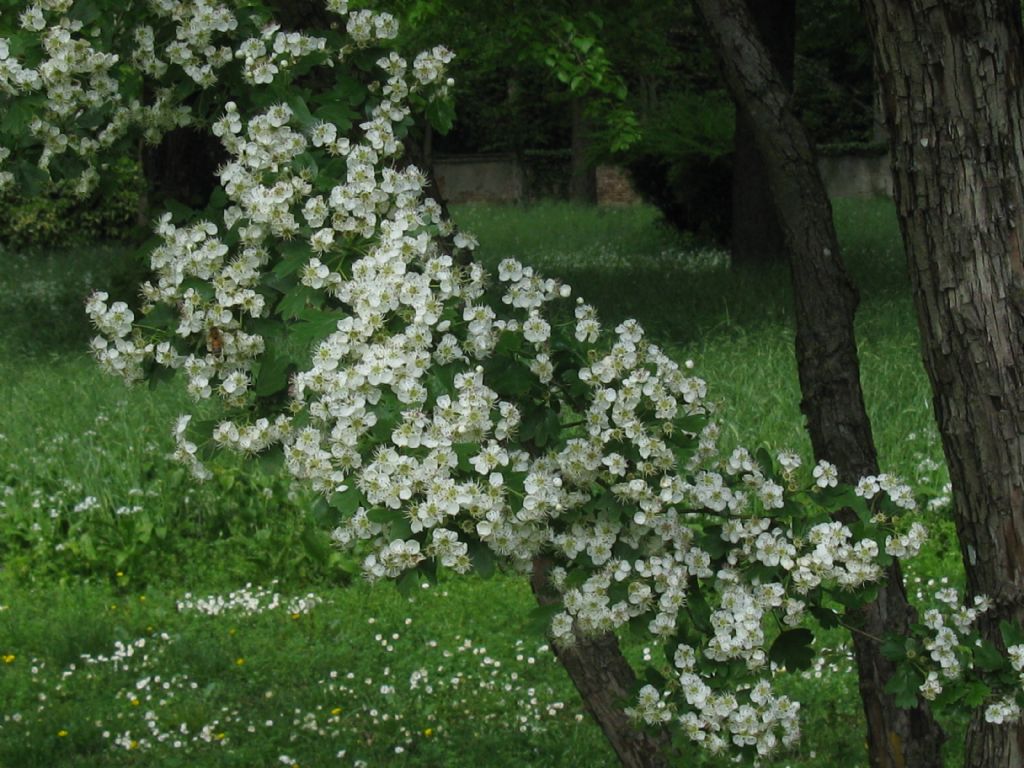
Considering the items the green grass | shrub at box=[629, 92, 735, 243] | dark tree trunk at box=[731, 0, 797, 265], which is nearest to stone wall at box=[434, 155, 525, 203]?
shrub at box=[629, 92, 735, 243]

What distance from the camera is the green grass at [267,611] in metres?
4.75

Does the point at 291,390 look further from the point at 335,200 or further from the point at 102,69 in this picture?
the point at 102,69

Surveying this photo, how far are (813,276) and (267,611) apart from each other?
10.8 feet

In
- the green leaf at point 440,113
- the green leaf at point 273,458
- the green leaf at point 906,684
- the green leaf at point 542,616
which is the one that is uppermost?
the green leaf at point 440,113

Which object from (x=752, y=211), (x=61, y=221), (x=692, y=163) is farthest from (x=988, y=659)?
(x=61, y=221)

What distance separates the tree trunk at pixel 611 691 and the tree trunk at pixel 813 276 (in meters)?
0.55

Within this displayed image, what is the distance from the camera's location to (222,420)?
2.89 metres

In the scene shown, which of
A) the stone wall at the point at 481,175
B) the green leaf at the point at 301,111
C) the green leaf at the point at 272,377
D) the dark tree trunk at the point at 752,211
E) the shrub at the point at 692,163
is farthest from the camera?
the stone wall at the point at 481,175

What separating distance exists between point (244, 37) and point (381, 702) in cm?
268

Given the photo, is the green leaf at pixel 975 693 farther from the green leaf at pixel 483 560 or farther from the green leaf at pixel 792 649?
the green leaf at pixel 483 560

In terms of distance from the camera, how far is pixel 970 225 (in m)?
2.92

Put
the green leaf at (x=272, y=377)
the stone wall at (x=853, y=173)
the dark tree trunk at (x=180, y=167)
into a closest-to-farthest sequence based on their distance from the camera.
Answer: the green leaf at (x=272, y=377) → the dark tree trunk at (x=180, y=167) → the stone wall at (x=853, y=173)

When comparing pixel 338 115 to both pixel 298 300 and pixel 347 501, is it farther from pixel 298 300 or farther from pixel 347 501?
pixel 347 501

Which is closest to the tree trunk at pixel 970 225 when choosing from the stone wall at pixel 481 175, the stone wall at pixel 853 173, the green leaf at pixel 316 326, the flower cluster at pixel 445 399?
the flower cluster at pixel 445 399
